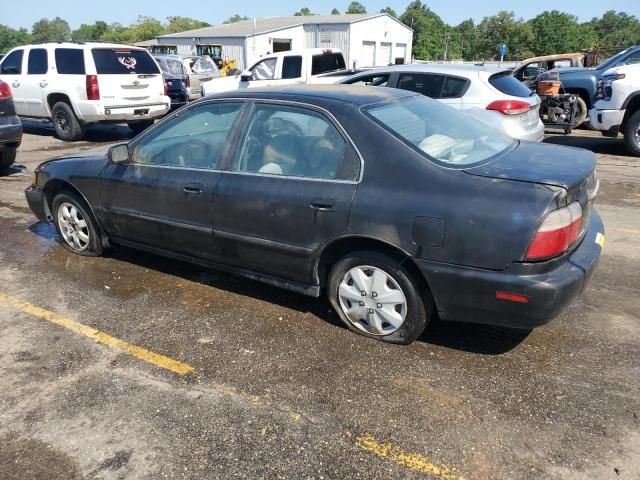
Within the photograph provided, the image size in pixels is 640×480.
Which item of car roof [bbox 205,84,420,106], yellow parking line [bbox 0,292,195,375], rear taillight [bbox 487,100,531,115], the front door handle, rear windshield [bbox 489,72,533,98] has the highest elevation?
car roof [bbox 205,84,420,106]

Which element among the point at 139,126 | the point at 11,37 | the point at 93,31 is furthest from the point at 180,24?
the point at 139,126

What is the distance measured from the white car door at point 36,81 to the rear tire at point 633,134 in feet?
37.8

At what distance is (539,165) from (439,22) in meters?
106

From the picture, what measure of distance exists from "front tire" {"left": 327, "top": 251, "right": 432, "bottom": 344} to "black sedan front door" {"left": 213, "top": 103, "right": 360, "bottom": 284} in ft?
0.74

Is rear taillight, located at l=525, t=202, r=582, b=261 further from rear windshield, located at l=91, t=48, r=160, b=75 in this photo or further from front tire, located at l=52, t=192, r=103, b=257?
rear windshield, located at l=91, t=48, r=160, b=75

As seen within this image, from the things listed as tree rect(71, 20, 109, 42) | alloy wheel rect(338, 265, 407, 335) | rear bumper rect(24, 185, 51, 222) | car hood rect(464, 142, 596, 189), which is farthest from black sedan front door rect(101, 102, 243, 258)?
tree rect(71, 20, 109, 42)

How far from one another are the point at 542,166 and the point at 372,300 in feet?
4.23

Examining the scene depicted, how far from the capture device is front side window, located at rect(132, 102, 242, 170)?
3.90 m

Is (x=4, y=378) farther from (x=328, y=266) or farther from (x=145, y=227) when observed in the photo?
(x=328, y=266)

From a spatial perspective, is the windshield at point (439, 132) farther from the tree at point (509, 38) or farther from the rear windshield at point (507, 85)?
the tree at point (509, 38)

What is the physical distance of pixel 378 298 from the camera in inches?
131

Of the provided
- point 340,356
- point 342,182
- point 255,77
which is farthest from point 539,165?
point 255,77

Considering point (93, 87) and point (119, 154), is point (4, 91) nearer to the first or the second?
point (93, 87)

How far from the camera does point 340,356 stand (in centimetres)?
332
